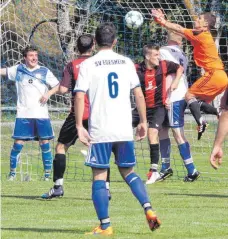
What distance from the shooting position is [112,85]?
851 cm

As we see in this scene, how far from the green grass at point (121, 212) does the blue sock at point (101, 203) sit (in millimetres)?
166

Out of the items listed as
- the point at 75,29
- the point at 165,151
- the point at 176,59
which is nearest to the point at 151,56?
→ the point at 176,59

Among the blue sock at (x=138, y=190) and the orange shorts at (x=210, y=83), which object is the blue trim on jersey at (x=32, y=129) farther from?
the blue sock at (x=138, y=190)

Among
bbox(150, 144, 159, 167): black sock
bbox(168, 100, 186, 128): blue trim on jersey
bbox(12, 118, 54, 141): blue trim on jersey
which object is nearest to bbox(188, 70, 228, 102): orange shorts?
bbox(168, 100, 186, 128): blue trim on jersey

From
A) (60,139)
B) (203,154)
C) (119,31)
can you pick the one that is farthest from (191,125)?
(60,139)

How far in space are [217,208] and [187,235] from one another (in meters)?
Result: 2.23

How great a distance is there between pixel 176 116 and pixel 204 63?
35.1 inches

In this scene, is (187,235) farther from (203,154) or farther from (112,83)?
(203,154)

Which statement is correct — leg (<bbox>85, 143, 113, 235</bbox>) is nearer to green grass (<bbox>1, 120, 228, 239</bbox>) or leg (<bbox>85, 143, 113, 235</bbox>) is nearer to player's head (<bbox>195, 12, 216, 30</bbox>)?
green grass (<bbox>1, 120, 228, 239</bbox>)

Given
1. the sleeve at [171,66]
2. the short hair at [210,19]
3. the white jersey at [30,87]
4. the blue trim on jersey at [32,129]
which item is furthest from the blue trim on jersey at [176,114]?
the blue trim on jersey at [32,129]

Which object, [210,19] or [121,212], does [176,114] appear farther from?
[121,212]

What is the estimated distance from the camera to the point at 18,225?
30.2ft

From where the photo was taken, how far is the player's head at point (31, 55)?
1420cm

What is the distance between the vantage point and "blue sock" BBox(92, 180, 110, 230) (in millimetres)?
8359
